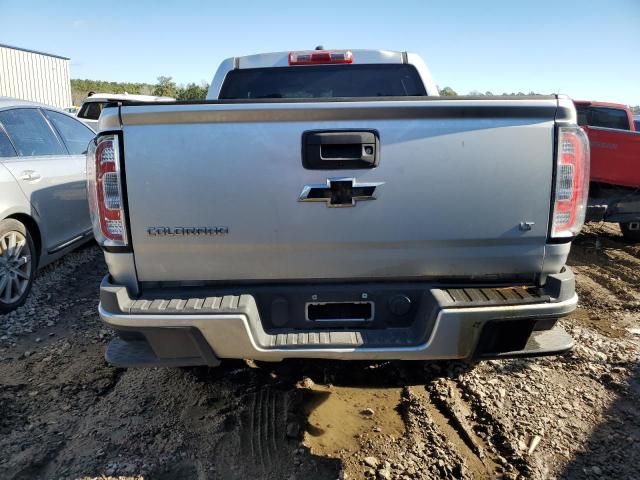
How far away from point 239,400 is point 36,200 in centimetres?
298

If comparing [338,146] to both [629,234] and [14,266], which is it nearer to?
[14,266]

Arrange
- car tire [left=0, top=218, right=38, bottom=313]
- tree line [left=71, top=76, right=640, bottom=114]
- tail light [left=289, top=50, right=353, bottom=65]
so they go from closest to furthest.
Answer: tail light [left=289, top=50, right=353, bottom=65], car tire [left=0, top=218, right=38, bottom=313], tree line [left=71, top=76, right=640, bottom=114]

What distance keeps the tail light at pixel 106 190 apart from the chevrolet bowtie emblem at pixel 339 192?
33.3 inches

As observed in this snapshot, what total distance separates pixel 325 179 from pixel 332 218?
0.60 feet

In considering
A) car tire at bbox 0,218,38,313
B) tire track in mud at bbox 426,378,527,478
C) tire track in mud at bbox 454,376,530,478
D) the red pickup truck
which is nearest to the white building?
car tire at bbox 0,218,38,313

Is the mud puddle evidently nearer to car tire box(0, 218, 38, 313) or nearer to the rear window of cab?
the rear window of cab

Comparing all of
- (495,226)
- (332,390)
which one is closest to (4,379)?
(332,390)

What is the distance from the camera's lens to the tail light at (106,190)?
2242 mm

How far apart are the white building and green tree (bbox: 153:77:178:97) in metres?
9.42

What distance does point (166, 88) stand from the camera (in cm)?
3769

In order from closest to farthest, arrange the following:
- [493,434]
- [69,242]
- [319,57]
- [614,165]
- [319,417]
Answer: [493,434]
[319,417]
[319,57]
[69,242]
[614,165]

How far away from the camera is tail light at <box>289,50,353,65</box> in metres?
3.62

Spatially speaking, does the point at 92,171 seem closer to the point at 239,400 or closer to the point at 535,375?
the point at 239,400

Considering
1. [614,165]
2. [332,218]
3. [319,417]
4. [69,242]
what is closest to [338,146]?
[332,218]
